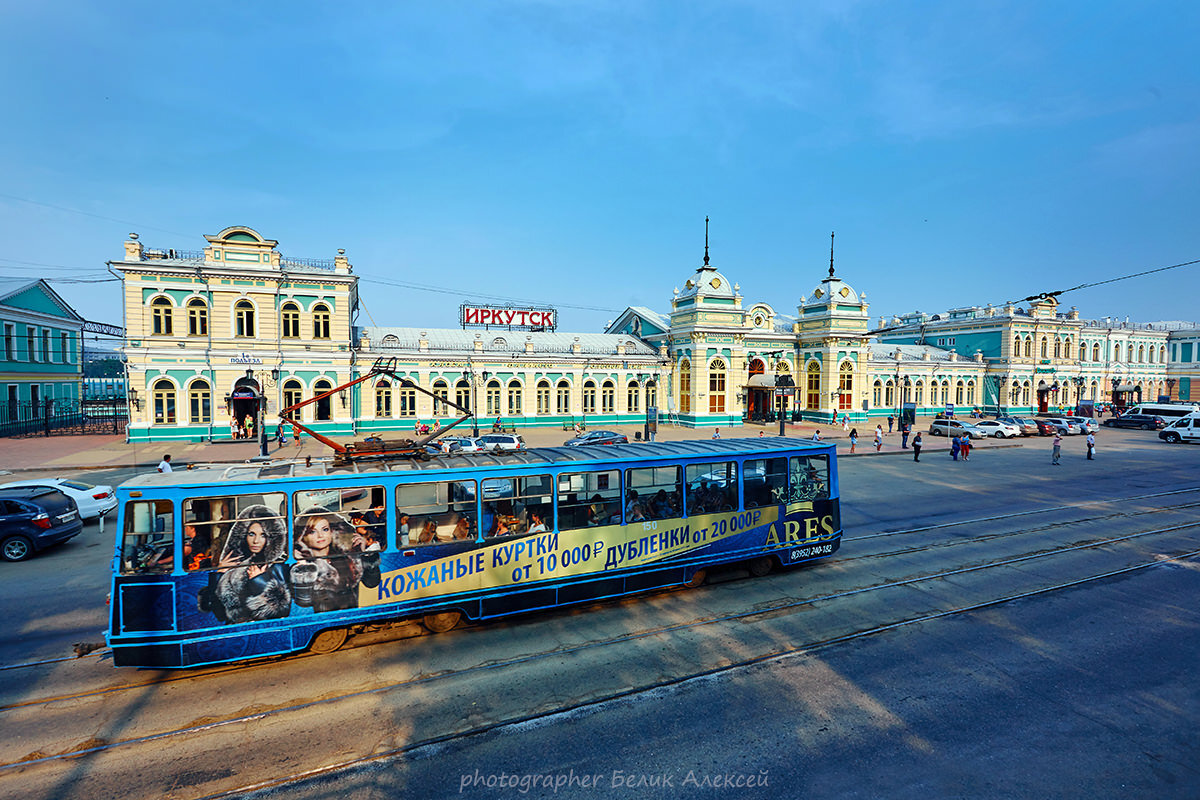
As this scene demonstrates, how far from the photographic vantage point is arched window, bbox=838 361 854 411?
5003cm

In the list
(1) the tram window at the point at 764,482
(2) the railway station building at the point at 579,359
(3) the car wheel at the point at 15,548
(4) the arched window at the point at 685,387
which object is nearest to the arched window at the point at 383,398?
(2) the railway station building at the point at 579,359

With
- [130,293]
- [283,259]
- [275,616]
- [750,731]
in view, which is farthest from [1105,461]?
[130,293]

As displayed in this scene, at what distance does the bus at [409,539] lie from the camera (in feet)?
24.5

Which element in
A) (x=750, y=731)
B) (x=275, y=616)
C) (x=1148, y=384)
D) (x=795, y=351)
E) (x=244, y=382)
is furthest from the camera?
(x=1148, y=384)

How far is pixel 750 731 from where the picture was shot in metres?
6.69

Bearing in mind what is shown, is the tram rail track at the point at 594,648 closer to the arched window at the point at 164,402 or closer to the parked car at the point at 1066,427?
the arched window at the point at 164,402

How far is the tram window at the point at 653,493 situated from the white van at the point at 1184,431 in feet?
161

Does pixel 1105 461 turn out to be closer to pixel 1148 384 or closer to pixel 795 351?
pixel 795 351

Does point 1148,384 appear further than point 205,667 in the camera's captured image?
Yes

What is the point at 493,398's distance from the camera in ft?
140

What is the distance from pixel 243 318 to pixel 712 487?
34.3m

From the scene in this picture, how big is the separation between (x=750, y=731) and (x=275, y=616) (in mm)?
6408

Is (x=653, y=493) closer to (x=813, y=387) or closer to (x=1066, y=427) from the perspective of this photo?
(x=813, y=387)

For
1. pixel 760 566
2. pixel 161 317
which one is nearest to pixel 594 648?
pixel 760 566
